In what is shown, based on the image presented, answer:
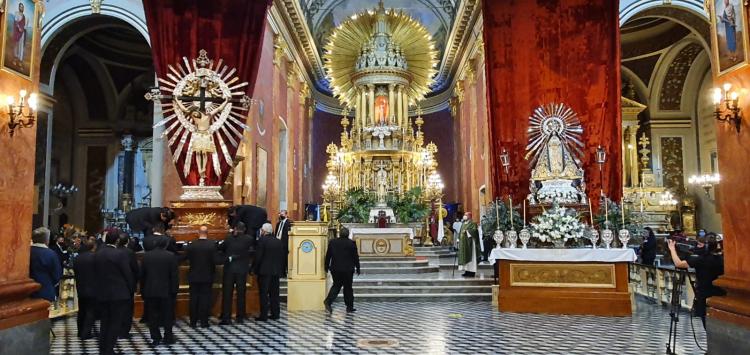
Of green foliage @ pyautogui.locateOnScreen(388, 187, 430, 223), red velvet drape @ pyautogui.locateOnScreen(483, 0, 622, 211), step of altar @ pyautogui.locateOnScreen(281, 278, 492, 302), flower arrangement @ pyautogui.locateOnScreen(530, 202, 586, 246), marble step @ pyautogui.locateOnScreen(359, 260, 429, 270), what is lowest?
step of altar @ pyautogui.locateOnScreen(281, 278, 492, 302)

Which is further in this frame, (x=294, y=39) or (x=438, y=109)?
(x=438, y=109)

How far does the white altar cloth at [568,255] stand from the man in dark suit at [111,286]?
5556 mm

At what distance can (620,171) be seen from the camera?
1238 centimetres

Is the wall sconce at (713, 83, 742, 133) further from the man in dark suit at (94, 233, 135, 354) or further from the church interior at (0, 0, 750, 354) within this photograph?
the man in dark suit at (94, 233, 135, 354)

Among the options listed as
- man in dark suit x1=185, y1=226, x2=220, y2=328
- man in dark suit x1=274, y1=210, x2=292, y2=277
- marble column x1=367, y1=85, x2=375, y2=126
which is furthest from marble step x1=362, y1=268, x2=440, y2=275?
marble column x1=367, y1=85, x2=375, y2=126

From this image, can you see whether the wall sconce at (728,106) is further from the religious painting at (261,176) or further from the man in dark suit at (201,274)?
the religious painting at (261,176)

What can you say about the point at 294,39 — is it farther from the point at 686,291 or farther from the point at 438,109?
the point at 686,291

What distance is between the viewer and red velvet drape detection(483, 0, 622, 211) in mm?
12453

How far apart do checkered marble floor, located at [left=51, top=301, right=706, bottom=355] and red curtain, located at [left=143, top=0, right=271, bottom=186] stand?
4243 mm

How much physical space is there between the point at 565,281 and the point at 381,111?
531 inches

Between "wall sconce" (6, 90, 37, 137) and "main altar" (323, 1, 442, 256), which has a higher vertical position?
"main altar" (323, 1, 442, 256)

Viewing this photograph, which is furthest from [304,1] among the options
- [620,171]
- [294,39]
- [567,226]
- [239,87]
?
[567,226]

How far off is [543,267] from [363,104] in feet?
44.7

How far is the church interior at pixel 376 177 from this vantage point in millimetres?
5855
